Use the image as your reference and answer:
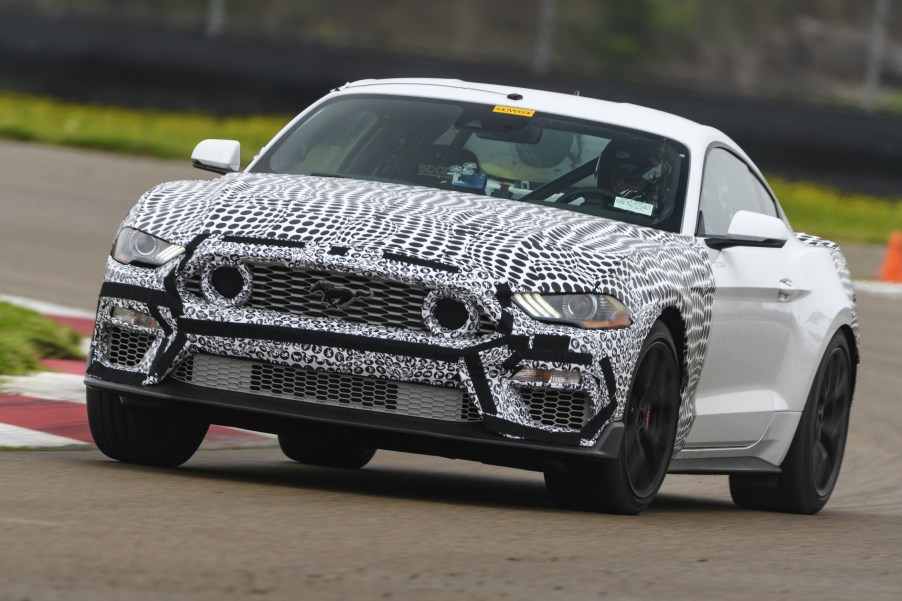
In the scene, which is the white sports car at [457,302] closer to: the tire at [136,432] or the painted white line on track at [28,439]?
→ the tire at [136,432]

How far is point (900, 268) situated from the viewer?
61.0 feet

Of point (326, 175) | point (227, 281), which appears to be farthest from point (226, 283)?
point (326, 175)

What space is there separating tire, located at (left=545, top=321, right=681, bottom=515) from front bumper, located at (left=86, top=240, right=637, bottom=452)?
214 millimetres

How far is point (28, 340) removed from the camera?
932cm

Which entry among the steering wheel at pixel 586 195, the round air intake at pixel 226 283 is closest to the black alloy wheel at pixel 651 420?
the steering wheel at pixel 586 195

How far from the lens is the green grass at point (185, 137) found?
70.0 feet

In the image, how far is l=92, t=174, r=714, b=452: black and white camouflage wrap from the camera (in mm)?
5875

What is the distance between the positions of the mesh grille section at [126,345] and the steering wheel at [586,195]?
5.41ft

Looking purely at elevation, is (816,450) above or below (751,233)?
below

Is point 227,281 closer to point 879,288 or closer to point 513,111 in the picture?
point 513,111

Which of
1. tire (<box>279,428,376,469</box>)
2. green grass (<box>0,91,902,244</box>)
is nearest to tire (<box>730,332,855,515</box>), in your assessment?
tire (<box>279,428,376,469</box>)

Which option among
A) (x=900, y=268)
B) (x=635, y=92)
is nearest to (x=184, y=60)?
(x=635, y=92)

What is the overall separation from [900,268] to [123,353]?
13.5m

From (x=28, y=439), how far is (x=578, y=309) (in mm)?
2304
